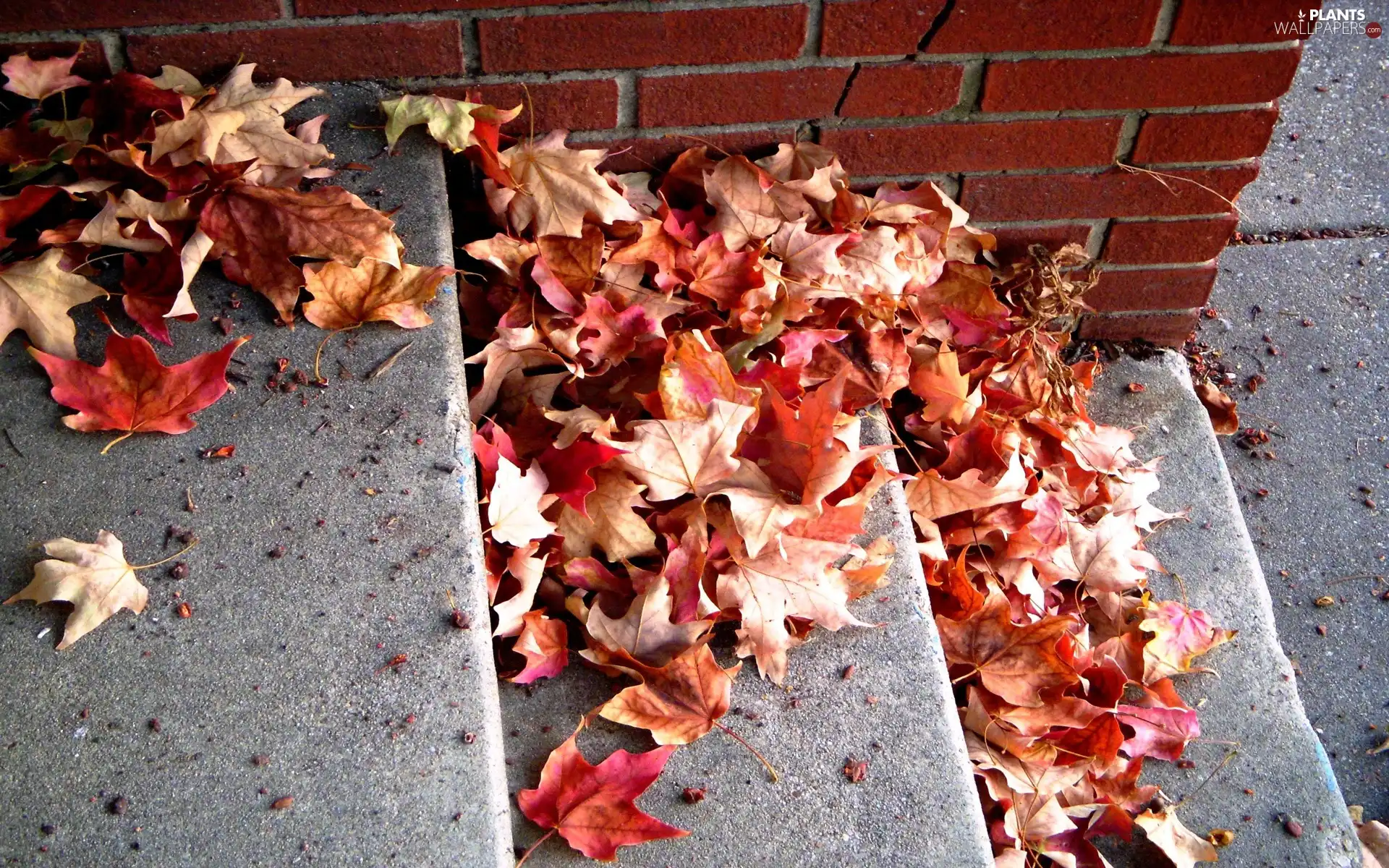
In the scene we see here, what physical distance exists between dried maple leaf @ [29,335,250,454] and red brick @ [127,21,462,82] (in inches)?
20.5

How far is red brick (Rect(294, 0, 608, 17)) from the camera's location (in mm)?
1618

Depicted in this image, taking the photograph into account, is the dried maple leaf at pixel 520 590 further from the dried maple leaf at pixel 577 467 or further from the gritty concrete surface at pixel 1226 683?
the gritty concrete surface at pixel 1226 683

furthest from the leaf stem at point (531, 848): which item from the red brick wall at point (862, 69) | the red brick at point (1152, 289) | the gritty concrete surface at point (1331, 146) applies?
the gritty concrete surface at point (1331, 146)

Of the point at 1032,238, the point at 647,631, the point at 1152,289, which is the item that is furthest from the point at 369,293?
the point at 1152,289

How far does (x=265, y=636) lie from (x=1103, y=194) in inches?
61.8

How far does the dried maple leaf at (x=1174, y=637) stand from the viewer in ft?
5.84

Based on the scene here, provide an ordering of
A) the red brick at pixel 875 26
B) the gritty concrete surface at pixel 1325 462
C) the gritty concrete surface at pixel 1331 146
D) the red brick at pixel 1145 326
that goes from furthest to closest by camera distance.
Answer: the gritty concrete surface at pixel 1331 146 → the red brick at pixel 1145 326 → the gritty concrete surface at pixel 1325 462 → the red brick at pixel 875 26

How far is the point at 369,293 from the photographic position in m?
1.54

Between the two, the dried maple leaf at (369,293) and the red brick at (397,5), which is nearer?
the dried maple leaf at (369,293)

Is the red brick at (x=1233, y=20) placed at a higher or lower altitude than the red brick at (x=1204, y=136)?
higher

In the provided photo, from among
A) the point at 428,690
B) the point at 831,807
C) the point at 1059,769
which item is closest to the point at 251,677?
the point at 428,690

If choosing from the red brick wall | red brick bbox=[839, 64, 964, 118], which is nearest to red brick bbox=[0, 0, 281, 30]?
the red brick wall

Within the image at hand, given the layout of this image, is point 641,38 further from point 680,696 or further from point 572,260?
point 680,696

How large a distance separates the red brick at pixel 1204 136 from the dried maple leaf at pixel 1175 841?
110 cm
